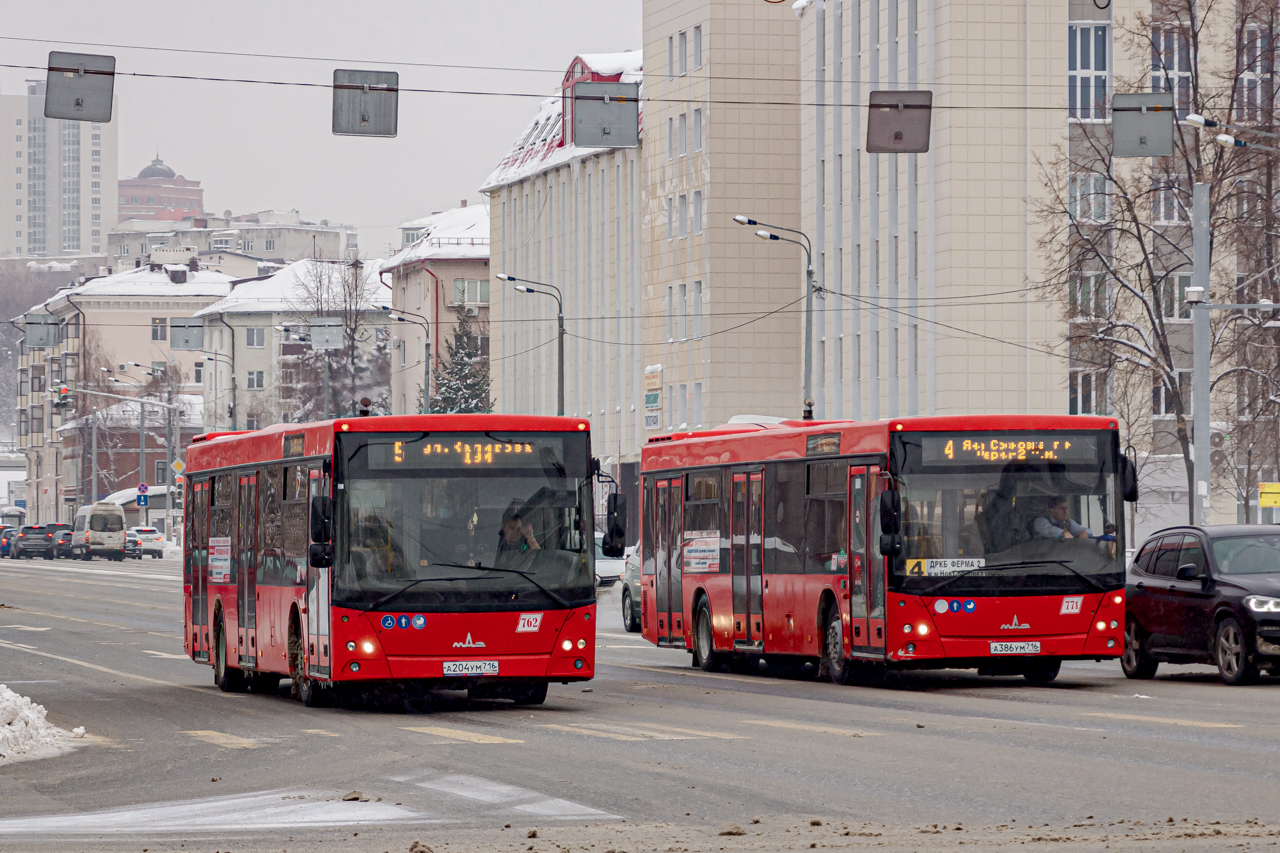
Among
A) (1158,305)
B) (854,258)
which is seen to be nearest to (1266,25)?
(1158,305)

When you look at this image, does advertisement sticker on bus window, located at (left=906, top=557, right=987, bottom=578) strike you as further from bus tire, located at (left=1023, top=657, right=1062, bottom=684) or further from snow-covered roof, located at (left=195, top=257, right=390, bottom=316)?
snow-covered roof, located at (left=195, top=257, right=390, bottom=316)

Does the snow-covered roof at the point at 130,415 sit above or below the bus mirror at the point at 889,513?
above

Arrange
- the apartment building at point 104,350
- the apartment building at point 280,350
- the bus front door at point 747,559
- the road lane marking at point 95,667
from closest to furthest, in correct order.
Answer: the road lane marking at point 95,667, the bus front door at point 747,559, the apartment building at point 280,350, the apartment building at point 104,350

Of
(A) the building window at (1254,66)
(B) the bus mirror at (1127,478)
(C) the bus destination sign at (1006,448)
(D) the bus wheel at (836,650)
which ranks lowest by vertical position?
(D) the bus wheel at (836,650)

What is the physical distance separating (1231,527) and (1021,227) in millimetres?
42653

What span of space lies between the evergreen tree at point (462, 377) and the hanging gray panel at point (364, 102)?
8333cm

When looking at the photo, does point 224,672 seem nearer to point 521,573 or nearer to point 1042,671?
point 521,573

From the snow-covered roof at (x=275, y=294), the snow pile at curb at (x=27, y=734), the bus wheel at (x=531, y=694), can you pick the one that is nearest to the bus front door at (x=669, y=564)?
the bus wheel at (x=531, y=694)

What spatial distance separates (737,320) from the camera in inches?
3201

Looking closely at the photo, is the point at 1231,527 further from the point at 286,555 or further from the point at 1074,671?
the point at 286,555

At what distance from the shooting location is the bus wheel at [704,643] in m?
27.9

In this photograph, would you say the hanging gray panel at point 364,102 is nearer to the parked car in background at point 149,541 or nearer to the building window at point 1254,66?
the building window at point 1254,66

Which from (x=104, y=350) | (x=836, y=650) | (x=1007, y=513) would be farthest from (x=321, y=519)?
(x=104, y=350)

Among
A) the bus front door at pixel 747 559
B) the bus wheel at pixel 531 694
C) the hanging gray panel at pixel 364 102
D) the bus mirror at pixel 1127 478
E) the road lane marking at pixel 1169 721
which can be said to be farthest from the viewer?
the bus front door at pixel 747 559
